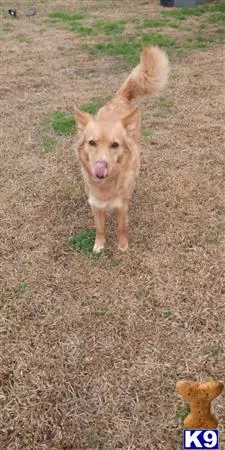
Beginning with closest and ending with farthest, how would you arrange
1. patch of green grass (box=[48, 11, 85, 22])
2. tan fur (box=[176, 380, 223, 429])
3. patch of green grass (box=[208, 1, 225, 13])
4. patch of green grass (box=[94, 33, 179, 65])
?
tan fur (box=[176, 380, 223, 429]) < patch of green grass (box=[94, 33, 179, 65]) < patch of green grass (box=[48, 11, 85, 22]) < patch of green grass (box=[208, 1, 225, 13])

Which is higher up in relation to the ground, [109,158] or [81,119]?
[81,119]

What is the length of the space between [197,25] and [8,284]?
321 inches

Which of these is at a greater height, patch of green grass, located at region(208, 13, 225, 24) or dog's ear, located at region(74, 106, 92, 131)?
patch of green grass, located at region(208, 13, 225, 24)

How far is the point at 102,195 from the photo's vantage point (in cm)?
328

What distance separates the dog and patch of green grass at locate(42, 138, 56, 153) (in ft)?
4.35

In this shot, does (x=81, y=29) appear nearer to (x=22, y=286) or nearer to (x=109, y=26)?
(x=109, y=26)

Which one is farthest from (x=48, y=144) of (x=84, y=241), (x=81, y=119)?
(x=81, y=119)

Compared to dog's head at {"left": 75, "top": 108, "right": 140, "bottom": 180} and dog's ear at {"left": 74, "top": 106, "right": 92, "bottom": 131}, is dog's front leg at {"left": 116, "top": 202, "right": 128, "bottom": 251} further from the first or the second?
dog's ear at {"left": 74, "top": 106, "right": 92, "bottom": 131}

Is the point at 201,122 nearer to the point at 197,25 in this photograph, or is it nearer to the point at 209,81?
the point at 209,81

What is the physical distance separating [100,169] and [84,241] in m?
0.96

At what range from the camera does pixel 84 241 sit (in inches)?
144

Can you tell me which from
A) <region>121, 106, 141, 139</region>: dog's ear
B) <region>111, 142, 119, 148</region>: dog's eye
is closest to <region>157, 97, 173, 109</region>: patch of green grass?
<region>121, 106, 141, 139</region>: dog's ear

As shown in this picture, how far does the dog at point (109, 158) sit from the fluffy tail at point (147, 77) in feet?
0.36

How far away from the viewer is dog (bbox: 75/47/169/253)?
2.94m
